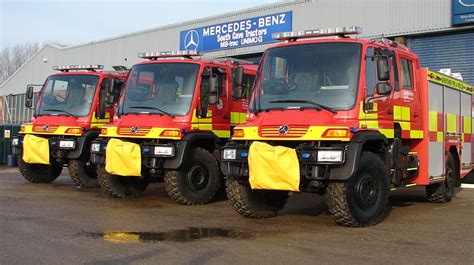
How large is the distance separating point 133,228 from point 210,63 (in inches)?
159

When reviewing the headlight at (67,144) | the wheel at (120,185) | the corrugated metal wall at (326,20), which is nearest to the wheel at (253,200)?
the wheel at (120,185)

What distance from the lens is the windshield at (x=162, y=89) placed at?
9688mm

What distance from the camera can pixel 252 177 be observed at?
23.7 ft

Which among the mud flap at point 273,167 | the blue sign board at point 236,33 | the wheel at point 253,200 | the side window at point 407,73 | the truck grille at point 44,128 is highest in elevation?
the blue sign board at point 236,33

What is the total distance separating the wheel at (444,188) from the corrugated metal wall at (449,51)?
7.27 metres

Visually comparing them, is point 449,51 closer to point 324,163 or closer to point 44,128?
point 324,163

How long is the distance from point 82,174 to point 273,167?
6152 millimetres

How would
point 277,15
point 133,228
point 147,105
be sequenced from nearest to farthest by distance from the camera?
point 133,228 → point 147,105 → point 277,15

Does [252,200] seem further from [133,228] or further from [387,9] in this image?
[387,9]

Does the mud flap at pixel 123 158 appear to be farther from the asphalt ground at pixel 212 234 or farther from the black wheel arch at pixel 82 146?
the black wheel arch at pixel 82 146

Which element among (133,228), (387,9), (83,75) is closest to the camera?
(133,228)

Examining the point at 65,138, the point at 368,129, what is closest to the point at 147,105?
the point at 65,138

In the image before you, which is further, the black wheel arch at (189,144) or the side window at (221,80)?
the side window at (221,80)

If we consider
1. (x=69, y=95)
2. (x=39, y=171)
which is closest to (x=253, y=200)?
(x=69, y=95)
